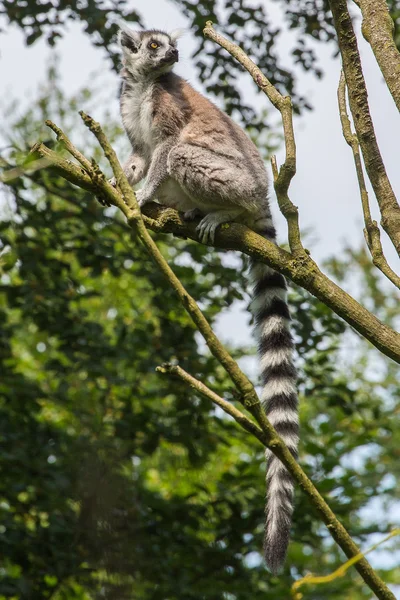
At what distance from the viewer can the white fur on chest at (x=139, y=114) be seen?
16.5 feet

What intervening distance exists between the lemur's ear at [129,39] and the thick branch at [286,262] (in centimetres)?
236

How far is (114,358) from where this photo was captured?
6098mm

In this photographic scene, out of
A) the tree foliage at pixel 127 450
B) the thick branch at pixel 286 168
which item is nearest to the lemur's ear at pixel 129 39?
the tree foliage at pixel 127 450

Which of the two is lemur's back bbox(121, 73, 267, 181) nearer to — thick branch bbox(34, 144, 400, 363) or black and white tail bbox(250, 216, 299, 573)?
black and white tail bbox(250, 216, 299, 573)

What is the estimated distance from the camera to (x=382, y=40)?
2842mm

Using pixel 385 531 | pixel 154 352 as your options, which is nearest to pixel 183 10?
pixel 154 352

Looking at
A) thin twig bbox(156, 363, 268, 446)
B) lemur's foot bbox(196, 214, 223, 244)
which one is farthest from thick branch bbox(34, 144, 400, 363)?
thin twig bbox(156, 363, 268, 446)

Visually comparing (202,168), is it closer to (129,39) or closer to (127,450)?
(129,39)

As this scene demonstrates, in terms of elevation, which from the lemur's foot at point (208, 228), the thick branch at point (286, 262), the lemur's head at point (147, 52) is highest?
the lemur's head at point (147, 52)

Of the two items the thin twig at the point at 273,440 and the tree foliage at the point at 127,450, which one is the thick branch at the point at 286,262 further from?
the tree foliage at the point at 127,450

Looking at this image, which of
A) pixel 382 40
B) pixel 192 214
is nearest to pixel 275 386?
pixel 192 214

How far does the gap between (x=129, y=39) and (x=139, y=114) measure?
780mm

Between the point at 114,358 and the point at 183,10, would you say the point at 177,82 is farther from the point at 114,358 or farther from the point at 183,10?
the point at 114,358

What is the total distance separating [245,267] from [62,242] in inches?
56.9
